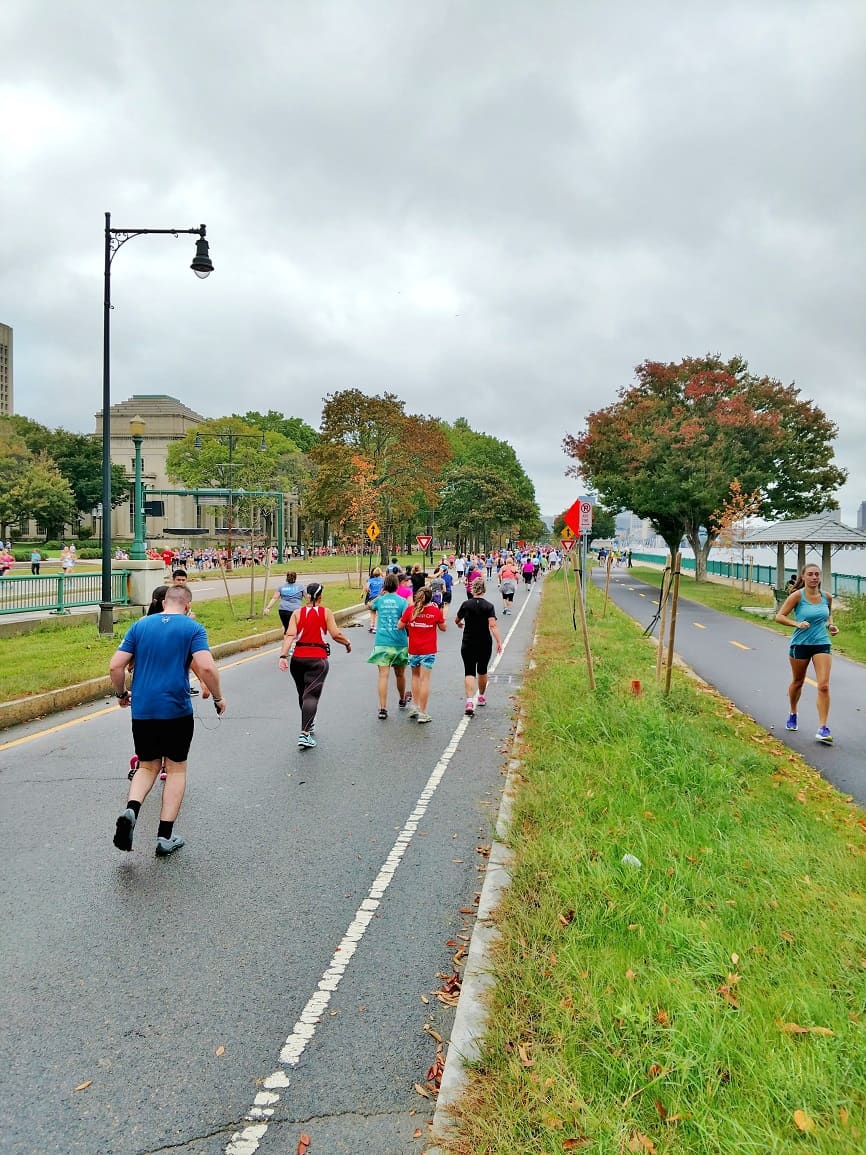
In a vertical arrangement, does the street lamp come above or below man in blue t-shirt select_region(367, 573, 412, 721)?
above

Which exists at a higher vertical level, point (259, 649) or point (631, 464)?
point (631, 464)

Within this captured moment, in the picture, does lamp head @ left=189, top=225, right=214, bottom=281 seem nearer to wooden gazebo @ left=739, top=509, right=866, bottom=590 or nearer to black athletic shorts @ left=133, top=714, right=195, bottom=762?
black athletic shorts @ left=133, top=714, right=195, bottom=762

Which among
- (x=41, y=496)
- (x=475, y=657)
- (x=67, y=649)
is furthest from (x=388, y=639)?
(x=41, y=496)

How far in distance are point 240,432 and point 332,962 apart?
3001 inches

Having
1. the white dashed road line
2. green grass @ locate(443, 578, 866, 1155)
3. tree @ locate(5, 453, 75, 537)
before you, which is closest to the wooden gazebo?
green grass @ locate(443, 578, 866, 1155)

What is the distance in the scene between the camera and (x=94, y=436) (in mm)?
91500

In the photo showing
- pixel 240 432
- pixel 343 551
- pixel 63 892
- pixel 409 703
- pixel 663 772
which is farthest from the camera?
pixel 343 551

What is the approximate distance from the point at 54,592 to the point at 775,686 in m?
15.5

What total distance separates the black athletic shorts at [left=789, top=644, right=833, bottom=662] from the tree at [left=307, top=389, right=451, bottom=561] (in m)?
44.3

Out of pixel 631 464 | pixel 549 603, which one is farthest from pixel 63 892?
pixel 631 464

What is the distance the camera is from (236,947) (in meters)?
4.18

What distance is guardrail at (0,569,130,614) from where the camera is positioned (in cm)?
1736

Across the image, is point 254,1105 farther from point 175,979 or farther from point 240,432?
point 240,432

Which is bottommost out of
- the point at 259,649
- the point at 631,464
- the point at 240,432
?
the point at 259,649
